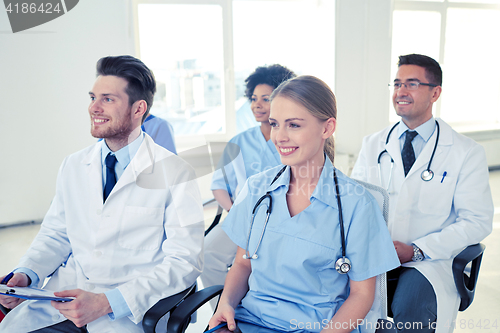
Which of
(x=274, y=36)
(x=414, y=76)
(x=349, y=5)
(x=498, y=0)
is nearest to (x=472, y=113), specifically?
(x=498, y=0)

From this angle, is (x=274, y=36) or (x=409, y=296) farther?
(x=274, y=36)

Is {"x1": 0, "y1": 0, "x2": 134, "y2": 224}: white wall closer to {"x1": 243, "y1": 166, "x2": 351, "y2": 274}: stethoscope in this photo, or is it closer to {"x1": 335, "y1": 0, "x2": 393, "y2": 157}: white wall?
{"x1": 335, "y1": 0, "x2": 393, "y2": 157}: white wall

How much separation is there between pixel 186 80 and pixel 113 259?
2.99 meters

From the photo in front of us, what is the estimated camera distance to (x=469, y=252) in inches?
55.2

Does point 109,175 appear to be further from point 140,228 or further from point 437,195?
point 437,195

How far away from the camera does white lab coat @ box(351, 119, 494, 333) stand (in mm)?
1536

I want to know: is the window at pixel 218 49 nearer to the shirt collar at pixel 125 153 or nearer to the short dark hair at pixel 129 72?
the short dark hair at pixel 129 72

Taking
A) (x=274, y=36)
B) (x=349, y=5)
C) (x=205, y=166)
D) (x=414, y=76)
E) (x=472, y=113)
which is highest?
(x=349, y=5)

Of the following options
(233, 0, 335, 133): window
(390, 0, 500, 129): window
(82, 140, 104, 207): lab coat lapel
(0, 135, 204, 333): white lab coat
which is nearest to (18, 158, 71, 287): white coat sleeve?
(0, 135, 204, 333): white lab coat

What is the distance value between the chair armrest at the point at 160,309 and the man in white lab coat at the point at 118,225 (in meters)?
0.03

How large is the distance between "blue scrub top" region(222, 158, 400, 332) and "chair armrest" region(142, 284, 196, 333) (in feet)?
0.62

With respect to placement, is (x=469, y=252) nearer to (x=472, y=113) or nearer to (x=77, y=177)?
(x=77, y=177)

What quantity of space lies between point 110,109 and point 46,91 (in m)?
2.45

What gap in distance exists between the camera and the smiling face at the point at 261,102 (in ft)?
7.14
